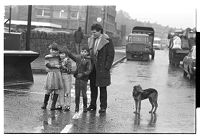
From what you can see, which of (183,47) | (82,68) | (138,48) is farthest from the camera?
(138,48)

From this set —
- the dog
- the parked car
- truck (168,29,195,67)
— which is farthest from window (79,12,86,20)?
the dog

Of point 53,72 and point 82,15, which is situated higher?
point 82,15

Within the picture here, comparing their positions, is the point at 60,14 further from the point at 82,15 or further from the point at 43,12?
the point at 82,15

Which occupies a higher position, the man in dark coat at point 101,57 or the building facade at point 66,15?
the building facade at point 66,15

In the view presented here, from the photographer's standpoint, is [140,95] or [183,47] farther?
[183,47]

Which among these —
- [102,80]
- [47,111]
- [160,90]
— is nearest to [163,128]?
[102,80]

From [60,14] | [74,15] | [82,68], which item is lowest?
[82,68]

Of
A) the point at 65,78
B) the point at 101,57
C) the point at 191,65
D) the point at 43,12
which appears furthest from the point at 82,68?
the point at 43,12

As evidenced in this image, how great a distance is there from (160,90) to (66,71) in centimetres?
569

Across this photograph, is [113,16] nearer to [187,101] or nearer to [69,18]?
[69,18]

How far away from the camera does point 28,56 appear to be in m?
14.6

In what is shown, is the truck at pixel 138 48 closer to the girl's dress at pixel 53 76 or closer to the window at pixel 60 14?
the girl's dress at pixel 53 76

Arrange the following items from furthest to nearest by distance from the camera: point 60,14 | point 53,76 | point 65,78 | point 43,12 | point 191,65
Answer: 1. point 60,14
2. point 43,12
3. point 191,65
4. point 65,78
5. point 53,76

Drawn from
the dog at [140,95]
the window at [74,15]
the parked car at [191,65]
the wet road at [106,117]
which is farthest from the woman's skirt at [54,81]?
the window at [74,15]
